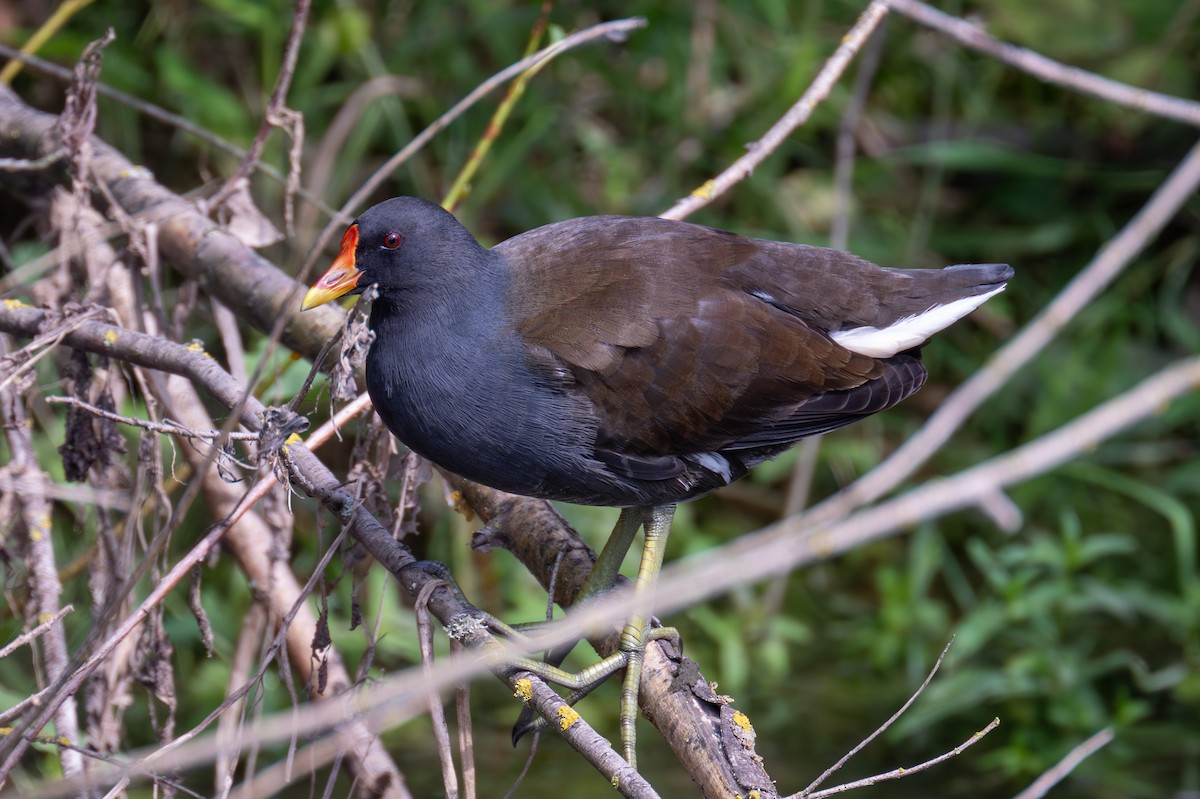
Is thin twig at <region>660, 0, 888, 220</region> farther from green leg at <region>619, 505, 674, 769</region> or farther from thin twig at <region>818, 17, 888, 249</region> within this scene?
thin twig at <region>818, 17, 888, 249</region>

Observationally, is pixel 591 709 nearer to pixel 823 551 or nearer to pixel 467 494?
pixel 467 494

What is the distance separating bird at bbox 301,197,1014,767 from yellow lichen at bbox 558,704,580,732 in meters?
0.45

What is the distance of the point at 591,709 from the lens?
3773 mm

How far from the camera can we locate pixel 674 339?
219 cm

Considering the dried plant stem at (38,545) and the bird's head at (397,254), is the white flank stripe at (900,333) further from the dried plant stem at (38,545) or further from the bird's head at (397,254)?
the dried plant stem at (38,545)

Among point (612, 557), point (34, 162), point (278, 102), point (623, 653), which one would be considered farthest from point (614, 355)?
point (34, 162)

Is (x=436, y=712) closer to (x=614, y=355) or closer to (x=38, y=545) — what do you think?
(x=614, y=355)

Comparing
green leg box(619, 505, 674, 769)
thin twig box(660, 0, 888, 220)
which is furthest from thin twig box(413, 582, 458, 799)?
thin twig box(660, 0, 888, 220)

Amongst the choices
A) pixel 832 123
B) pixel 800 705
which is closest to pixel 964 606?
pixel 800 705

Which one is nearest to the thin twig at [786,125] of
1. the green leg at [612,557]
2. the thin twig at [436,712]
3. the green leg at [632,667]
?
the green leg at [612,557]

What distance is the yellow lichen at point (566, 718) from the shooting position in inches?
64.6

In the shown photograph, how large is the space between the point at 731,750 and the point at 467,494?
0.95 m

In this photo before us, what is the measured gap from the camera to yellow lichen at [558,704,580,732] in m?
1.64

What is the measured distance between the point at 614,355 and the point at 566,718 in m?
0.71
